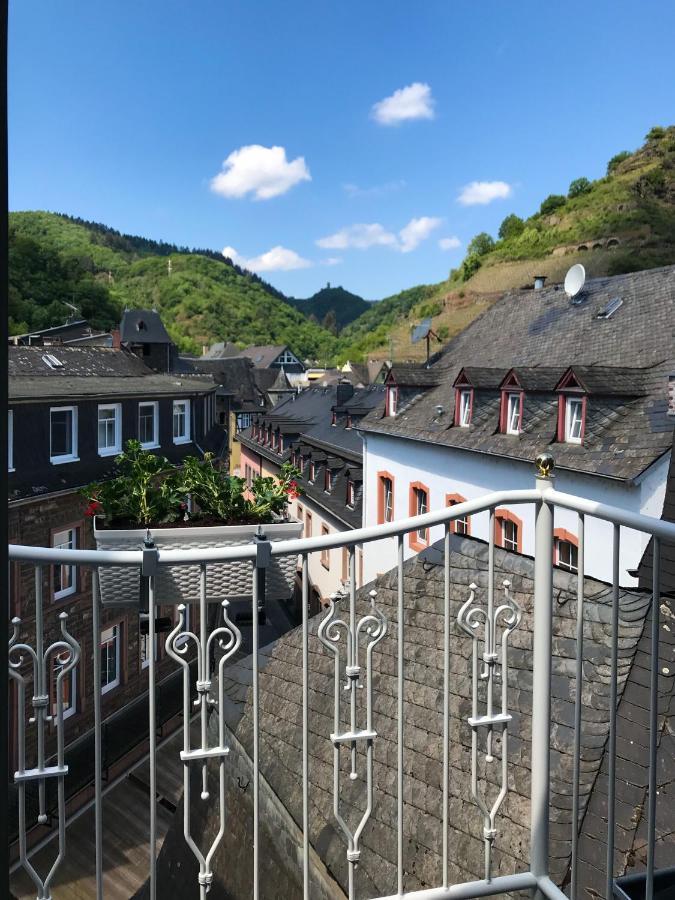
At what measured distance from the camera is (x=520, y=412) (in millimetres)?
13984

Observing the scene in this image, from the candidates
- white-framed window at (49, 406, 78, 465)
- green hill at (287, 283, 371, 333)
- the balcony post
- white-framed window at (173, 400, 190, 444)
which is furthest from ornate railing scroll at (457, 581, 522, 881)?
green hill at (287, 283, 371, 333)

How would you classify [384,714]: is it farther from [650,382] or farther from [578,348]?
[578,348]

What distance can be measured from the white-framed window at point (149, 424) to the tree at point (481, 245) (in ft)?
242

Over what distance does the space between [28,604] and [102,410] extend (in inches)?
539

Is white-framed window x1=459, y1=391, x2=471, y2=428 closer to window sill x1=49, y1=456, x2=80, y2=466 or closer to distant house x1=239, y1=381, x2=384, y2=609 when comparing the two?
distant house x1=239, y1=381, x2=384, y2=609

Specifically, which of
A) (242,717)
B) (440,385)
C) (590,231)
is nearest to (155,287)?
Answer: (590,231)

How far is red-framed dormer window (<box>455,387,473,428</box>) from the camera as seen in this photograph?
621 inches

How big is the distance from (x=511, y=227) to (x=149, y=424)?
79.4 metres

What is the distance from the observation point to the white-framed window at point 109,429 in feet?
48.9

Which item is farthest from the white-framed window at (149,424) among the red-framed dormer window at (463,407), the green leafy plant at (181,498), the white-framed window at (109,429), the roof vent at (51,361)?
the green leafy plant at (181,498)

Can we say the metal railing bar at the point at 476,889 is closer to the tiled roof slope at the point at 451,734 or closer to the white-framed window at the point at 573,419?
the tiled roof slope at the point at 451,734

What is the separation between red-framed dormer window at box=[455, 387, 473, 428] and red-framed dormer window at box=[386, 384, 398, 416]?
2.79 metres

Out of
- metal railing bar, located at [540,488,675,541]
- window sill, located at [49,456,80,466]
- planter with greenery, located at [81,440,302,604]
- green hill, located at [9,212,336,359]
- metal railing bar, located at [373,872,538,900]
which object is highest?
green hill, located at [9,212,336,359]

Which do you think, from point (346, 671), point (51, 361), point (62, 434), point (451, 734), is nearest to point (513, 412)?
point (62, 434)
